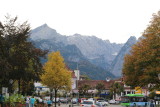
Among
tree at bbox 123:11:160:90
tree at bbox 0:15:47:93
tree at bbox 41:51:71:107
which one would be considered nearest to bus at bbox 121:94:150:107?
tree at bbox 41:51:71:107

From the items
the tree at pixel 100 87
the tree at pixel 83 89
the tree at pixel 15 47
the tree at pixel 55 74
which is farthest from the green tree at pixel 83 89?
the tree at pixel 15 47

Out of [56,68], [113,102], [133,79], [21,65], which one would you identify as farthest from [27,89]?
[113,102]

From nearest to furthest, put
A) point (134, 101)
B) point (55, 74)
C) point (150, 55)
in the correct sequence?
point (150, 55)
point (55, 74)
point (134, 101)

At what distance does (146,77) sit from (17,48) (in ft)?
56.4

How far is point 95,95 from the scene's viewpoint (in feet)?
365

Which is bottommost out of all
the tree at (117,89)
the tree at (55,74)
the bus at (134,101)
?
the bus at (134,101)

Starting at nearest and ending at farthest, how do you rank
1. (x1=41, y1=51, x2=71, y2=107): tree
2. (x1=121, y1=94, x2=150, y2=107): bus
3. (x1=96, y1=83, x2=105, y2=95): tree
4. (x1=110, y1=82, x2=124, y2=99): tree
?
(x1=41, y1=51, x2=71, y2=107): tree < (x1=121, y1=94, x2=150, y2=107): bus < (x1=110, y1=82, x2=124, y2=99): tree < (x1=96, y1=83, x2=105, y2=95): tree

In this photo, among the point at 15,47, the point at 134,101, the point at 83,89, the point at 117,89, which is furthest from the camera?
the point at 83,89

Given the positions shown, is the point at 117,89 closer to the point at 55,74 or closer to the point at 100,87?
the point at 100,87

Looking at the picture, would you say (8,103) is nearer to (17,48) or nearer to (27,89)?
(17,48)

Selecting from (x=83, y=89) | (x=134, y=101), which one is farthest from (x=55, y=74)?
(x=83, y=89)

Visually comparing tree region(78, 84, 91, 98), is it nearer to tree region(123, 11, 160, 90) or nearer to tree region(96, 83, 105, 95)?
tree region(96, 83, 105, 95)

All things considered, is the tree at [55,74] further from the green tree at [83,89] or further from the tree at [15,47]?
the green tree at [83,89]

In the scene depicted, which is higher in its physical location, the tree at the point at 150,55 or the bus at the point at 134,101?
the tree at the point at 150,55
